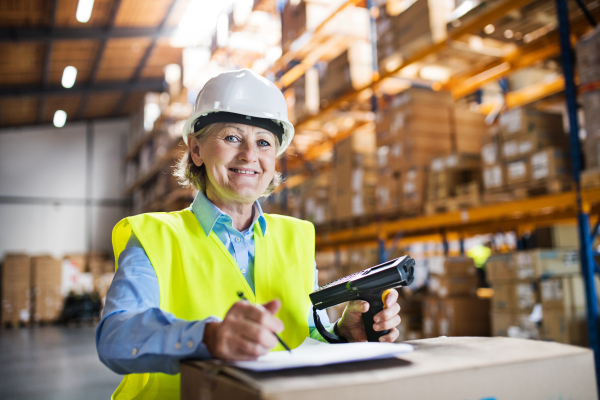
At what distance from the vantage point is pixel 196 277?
1345 millimetres

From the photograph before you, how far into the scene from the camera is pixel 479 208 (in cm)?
422

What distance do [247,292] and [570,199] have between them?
3.02 metres

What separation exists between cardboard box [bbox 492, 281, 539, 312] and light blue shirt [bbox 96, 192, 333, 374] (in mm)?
3421

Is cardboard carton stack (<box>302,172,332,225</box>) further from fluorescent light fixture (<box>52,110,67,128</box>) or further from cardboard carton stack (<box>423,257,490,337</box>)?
fluorescent light fixture (<box>52,110,67,128</box>)

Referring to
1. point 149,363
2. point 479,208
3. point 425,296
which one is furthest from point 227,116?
point 425,296

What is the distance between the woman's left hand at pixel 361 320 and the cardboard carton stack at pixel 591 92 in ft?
8.67

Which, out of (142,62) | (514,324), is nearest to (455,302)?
(514,324)

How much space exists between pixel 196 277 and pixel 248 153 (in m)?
0.47

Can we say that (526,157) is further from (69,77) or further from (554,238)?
(69,77)

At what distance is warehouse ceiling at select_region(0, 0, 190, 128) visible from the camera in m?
9.85

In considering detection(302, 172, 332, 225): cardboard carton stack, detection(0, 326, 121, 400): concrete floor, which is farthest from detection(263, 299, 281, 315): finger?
detection(302, 172, 332, 225): cardboard carton stack

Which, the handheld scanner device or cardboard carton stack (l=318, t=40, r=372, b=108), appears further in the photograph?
cardboard carton stack (l=318, t=40, r=372, b=108)

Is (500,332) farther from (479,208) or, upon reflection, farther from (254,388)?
(254,388)

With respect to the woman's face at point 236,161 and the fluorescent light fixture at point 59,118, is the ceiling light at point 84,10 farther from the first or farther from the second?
the woman's face at point 236,161
